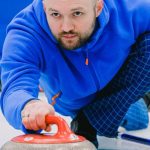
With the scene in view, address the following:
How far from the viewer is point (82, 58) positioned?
111 centimetres

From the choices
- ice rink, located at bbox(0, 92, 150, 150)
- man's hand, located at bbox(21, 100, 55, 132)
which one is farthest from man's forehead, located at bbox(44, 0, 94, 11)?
ice rink, located at bbox(0, 92, 150, 150)

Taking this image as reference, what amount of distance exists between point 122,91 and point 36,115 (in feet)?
1.58

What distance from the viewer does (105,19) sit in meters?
1.08

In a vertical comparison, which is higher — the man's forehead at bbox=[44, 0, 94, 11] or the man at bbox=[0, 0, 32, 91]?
the man at bbox=[0, 0, 32, 91]

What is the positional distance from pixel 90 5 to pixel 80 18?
52mm

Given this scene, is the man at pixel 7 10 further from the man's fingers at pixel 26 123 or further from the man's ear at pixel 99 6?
the man's fingers at pixel 26 123

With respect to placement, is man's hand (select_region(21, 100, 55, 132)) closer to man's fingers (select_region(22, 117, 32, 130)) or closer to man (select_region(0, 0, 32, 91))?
man's fingers (select_region(22, 117, 32, 130))

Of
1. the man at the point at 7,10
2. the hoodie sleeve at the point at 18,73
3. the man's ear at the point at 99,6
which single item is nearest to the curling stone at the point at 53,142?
the hoodie sleeve at the point at 18,73

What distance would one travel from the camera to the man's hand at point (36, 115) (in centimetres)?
75

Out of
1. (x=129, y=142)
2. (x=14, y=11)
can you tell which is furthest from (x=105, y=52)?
(x=14, y=11)

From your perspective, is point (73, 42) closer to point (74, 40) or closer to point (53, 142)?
point (74, 40)

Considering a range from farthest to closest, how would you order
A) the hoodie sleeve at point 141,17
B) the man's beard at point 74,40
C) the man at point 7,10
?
the man at point 7,10, the hoodie sleeve at point 141,17, the man's beard at point 74,40

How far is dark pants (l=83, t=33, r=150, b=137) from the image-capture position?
117 cm

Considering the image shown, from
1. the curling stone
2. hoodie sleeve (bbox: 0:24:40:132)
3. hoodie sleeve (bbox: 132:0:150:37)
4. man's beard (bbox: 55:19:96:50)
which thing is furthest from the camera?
hoodie sleeve (bbox: 132:0:150:37)
